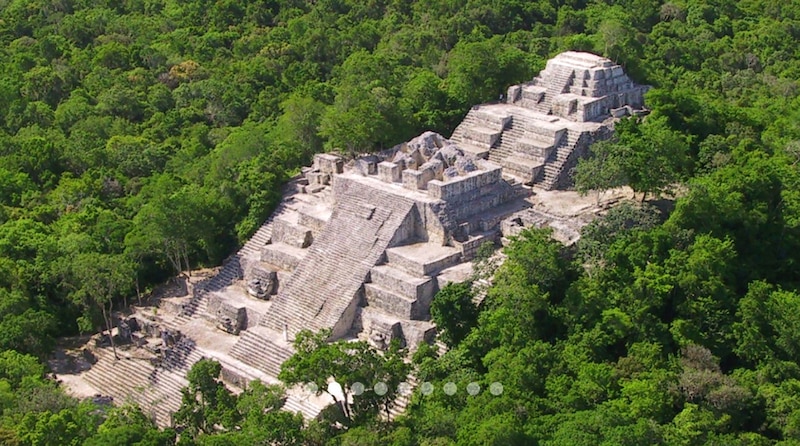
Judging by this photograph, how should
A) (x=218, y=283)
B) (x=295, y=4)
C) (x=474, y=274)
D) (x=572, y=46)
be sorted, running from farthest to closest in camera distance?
(x=295, y=4), (x=572, y=46), (x=218, y=283), (x=474, y=274)

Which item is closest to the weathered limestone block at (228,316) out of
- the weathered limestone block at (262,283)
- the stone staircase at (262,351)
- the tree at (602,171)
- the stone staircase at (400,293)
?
the stone staircase at (262,351)

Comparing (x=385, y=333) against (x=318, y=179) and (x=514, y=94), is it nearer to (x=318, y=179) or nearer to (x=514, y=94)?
(x=318, y=179)

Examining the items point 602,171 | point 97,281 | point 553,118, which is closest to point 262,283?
point 97,281

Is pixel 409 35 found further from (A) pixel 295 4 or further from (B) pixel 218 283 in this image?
(B) pixel 218 283

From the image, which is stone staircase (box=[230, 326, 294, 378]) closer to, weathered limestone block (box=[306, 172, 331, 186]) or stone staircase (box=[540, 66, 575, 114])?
weathered limestone block (box=[306, 172, 331, 186])

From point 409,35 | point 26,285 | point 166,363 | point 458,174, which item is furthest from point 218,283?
point 409,35

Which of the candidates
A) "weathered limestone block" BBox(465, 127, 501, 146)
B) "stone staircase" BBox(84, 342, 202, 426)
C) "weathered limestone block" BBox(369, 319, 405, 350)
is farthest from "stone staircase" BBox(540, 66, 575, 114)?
"stone staircase" BBox(84, 342, 202, 426)

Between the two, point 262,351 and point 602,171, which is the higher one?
point 602,171
